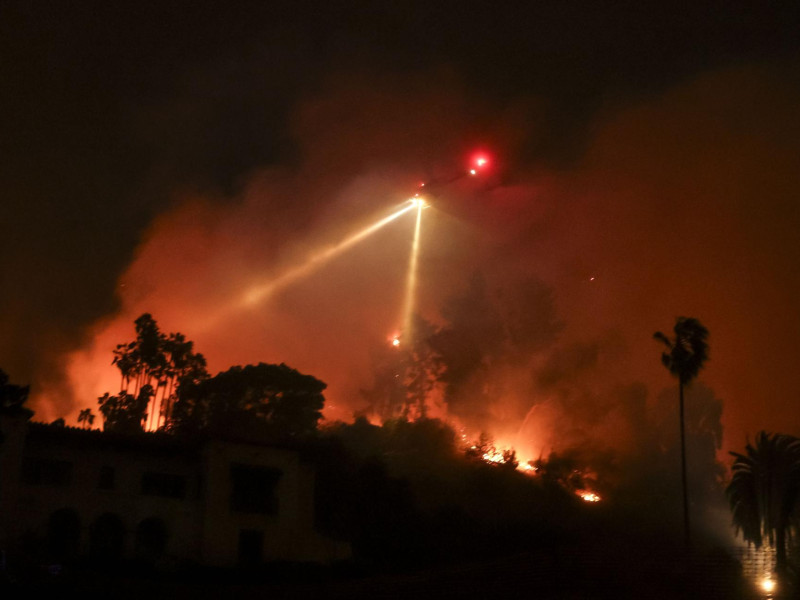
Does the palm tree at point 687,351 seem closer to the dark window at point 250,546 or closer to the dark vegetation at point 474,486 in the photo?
the dark vegetation at point 474,486

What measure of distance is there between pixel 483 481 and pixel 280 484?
27449 millimetres

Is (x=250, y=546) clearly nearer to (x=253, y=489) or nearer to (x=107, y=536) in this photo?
(x=253, y=489)

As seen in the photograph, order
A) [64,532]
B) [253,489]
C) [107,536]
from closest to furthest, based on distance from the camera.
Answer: [64,532], [107,536], [253,489]

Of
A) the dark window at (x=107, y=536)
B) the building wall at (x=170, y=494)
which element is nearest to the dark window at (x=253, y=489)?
the building wall at (x=170, y=494)

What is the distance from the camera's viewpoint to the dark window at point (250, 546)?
4641 centimetres

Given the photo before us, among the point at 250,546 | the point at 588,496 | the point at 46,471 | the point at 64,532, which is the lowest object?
the point at 250,546

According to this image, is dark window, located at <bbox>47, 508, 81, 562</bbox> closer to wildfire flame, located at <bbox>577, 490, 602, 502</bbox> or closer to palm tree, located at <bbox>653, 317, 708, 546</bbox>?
palm tree, located at <bbox>653, 317, 708, 546</bbox>

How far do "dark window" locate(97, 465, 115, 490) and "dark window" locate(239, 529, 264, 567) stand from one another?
728 centimetres

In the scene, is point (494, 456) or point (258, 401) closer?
point (258, 401)

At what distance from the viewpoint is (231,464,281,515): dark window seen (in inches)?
1845

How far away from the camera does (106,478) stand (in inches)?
1784

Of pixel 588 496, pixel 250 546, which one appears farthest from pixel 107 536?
pixel 588 496

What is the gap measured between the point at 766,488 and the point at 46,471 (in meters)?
38.8

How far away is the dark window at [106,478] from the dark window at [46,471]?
1556mm
